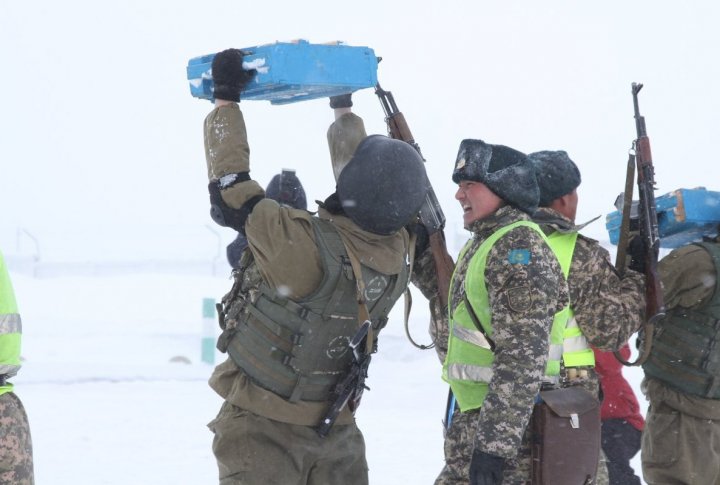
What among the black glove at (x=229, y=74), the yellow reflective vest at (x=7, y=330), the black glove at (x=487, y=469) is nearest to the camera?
the black glove at (x=487, y=469)

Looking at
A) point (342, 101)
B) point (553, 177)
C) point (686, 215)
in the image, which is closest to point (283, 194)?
point (342, 101)

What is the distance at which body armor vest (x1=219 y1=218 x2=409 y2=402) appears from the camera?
10.7ft

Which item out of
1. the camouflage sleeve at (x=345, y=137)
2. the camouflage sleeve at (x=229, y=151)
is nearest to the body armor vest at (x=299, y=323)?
the camouflage sleeve at (x=229, y=151)

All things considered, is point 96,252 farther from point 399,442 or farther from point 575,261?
point 575,261

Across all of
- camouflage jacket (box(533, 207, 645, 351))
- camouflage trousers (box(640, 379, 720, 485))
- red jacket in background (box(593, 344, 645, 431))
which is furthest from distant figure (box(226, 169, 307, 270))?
camouflage trousers (box(640, 379, 720, 485))

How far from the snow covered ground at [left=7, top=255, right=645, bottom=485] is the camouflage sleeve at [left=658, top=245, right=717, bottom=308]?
9.07 ft

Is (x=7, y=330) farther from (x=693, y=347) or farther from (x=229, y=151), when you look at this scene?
(x=693, y=347)

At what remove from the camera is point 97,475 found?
6.34 metres

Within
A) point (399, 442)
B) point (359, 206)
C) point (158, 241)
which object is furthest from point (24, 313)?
point (359, 206)

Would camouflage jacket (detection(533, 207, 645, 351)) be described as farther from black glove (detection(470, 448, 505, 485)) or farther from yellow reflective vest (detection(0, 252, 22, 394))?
yellow reflective vest (detection(0, 252, 22, 394))

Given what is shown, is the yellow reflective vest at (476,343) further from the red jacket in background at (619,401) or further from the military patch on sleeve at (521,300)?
the red jacket in background at (619,401)

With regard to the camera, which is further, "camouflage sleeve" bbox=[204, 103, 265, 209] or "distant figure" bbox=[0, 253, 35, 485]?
"distant figure" bbox=[0, 253, 35, 485]

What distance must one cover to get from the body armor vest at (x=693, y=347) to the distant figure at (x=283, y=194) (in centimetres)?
175

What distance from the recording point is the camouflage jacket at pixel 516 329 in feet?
10.2
